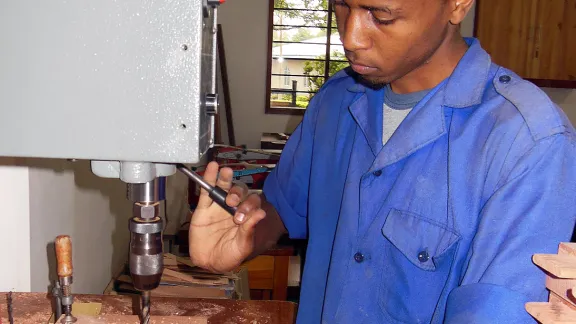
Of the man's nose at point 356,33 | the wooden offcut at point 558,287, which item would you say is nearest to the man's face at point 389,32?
the man's nose at point 356,33

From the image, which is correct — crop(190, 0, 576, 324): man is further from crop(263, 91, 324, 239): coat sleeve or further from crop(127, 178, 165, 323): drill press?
crop(127, 178, 165, 323): drill press

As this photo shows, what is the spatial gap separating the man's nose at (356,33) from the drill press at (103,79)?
314 millimetres

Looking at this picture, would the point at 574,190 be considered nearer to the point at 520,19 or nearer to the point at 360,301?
the point at 360,301

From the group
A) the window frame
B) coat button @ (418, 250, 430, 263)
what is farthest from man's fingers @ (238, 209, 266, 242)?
the window frame

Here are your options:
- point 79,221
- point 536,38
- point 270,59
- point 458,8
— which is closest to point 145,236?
Result: point 458,8

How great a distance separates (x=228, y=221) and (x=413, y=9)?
0.49 m

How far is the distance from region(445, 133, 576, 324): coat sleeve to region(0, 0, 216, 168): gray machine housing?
16.7 inches

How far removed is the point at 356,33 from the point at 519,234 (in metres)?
0.39

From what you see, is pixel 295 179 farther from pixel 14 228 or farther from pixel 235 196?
pixel 14 228

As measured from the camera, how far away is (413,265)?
0.98m

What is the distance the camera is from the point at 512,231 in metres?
0.79

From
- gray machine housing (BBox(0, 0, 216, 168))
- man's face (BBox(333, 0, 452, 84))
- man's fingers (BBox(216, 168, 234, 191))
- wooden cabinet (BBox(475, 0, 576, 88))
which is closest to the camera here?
gray machine housing (BBox(0, 0, 216, 168))

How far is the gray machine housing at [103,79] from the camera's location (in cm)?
63

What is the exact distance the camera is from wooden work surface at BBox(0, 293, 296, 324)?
108 cm
